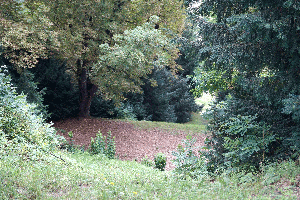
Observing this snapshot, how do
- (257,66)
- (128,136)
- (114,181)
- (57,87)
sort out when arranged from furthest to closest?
(57,87)
(128,136)
(257,66)
(114,181)

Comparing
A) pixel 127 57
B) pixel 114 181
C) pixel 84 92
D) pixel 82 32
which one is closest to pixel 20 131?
pixel 114 181

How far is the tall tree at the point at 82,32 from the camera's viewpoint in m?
9.13

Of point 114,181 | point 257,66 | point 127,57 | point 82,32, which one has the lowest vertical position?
point 114,181

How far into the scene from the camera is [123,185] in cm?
433

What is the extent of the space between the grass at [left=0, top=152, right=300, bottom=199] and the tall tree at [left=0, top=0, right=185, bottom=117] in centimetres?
539

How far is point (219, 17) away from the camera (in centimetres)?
621

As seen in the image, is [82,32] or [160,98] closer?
[82,32]

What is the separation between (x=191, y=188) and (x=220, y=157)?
1.72 m

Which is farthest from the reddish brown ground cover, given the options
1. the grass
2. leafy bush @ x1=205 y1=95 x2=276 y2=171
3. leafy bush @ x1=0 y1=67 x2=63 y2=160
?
the grass

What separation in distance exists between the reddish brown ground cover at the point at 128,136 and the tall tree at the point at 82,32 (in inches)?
84.5

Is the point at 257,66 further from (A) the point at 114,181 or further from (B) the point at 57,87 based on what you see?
(B) the point at 57,87

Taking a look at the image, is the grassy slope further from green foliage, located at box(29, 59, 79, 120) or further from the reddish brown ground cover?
green foliage, located at box(29, 59, 79, 120)

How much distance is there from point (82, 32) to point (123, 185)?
8.41m

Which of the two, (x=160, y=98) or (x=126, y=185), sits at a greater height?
(x=160, y=98)
